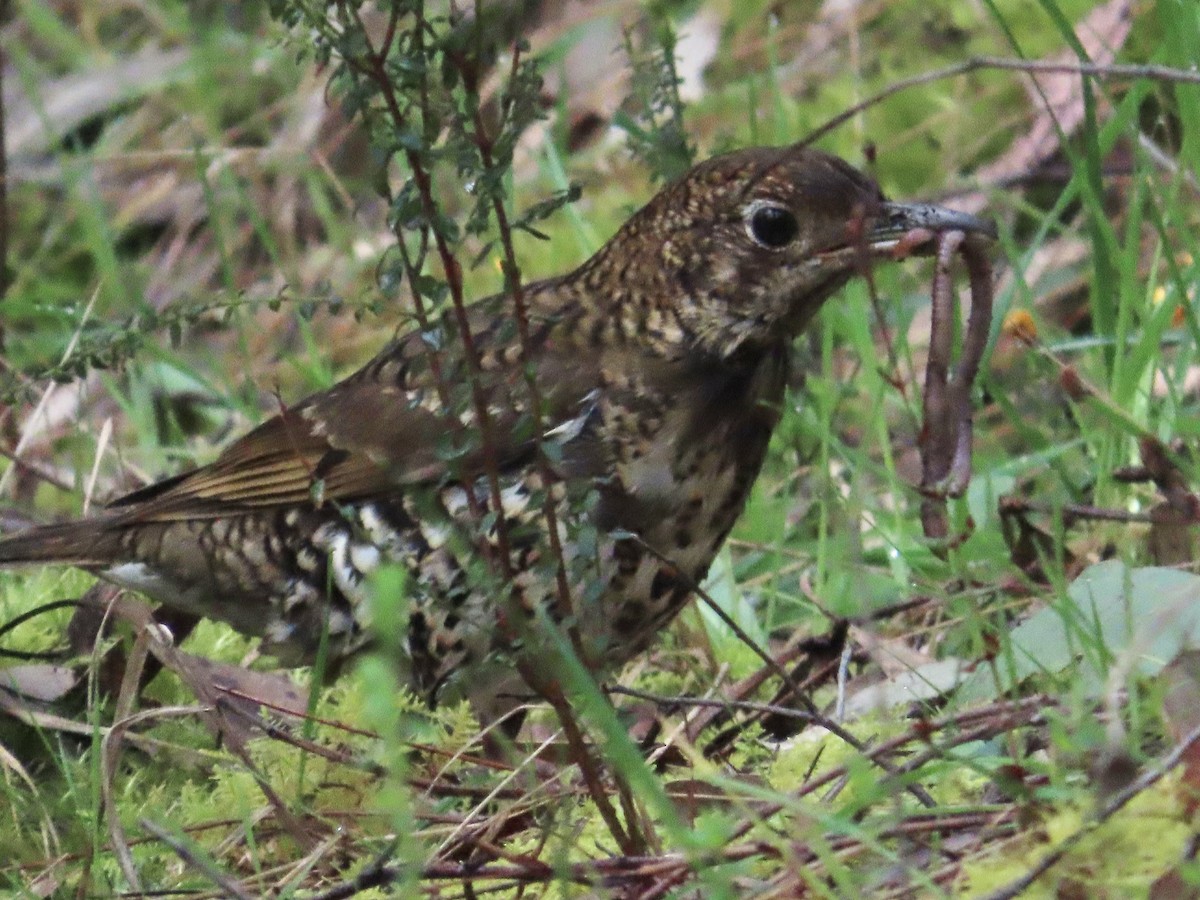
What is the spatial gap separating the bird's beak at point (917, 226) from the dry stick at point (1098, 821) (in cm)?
131

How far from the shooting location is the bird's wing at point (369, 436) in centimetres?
333

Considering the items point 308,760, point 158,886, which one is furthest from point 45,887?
point 308,760

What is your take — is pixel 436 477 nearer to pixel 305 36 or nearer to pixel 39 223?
pixel 305 36

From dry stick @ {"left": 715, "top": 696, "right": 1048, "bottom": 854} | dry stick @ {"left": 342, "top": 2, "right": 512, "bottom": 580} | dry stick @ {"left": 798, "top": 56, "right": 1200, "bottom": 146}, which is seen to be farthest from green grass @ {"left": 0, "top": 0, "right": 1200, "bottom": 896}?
dry stick @ {"left": 798, "top": 56, "right": 1200, "bottom": 146}

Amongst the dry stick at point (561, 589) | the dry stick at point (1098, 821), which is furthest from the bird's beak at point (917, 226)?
the dry stick at point (1098, 821)

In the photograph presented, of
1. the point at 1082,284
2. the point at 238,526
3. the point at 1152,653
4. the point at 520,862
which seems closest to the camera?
the point at 520,862

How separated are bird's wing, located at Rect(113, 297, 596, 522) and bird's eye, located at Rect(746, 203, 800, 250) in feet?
1.31

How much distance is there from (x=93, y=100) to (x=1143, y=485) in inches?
213

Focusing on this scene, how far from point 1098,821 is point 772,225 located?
161 cm

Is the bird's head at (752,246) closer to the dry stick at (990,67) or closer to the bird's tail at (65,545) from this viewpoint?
the dry stick at (990,67)

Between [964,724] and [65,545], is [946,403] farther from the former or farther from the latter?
[65,545]

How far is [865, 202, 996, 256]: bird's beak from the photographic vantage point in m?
3.07

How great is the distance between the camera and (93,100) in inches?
301

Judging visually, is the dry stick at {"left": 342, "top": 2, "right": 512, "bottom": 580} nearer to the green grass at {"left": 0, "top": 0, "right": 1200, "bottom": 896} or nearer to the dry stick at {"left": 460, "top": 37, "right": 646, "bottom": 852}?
the dry stick at {"left": 460, "top": 37, "right": 646, "bottom": 852}
